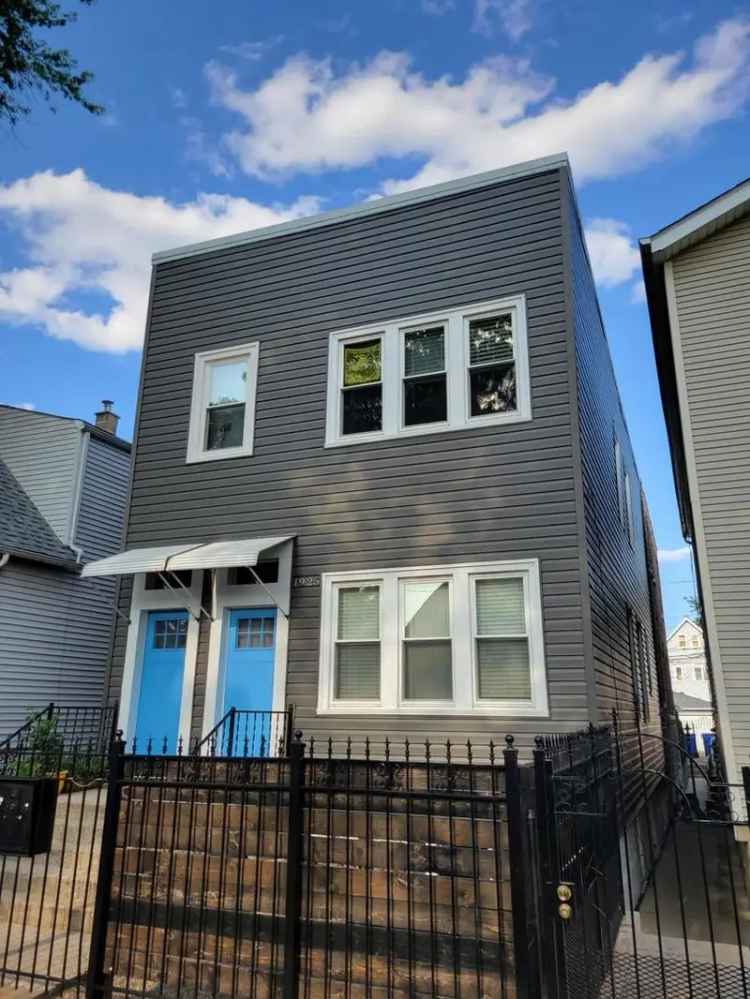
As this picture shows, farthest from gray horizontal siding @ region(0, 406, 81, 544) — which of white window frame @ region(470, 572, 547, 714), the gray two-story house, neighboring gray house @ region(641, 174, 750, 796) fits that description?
neighboring gray house @ region(641, 174, 750, 796)

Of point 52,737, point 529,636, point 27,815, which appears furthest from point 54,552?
point 529,636

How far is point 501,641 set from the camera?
7.20 m

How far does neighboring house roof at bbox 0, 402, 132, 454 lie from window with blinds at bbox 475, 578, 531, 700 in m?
9.78

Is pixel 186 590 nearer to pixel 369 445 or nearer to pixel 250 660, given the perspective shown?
pixel 250 660

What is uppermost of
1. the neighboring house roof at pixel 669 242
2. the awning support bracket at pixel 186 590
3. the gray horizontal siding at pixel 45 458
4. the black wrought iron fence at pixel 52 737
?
the neighboring house roof at pixel 669 242

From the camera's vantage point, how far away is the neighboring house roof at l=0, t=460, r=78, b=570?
38.5ft

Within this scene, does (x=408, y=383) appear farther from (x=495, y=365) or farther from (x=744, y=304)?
(x=744, y=304)

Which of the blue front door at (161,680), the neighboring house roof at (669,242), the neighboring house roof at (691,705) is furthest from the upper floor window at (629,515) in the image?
the neighboring house roof at (691,705)

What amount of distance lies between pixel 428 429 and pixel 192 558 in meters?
3.19

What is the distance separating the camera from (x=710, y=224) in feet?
29.1

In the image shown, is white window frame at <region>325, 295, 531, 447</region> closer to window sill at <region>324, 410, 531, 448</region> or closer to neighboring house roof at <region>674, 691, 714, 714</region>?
window sill at <region>324, 410, 531, 448</region>

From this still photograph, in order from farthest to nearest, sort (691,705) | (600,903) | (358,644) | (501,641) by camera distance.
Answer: (691,705) → (358,644) → (501,641) → (600,903)

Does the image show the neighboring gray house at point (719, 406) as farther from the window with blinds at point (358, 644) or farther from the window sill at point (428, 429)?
the window with blinds at point (358, 644)

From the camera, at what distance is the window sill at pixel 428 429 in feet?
25.4
